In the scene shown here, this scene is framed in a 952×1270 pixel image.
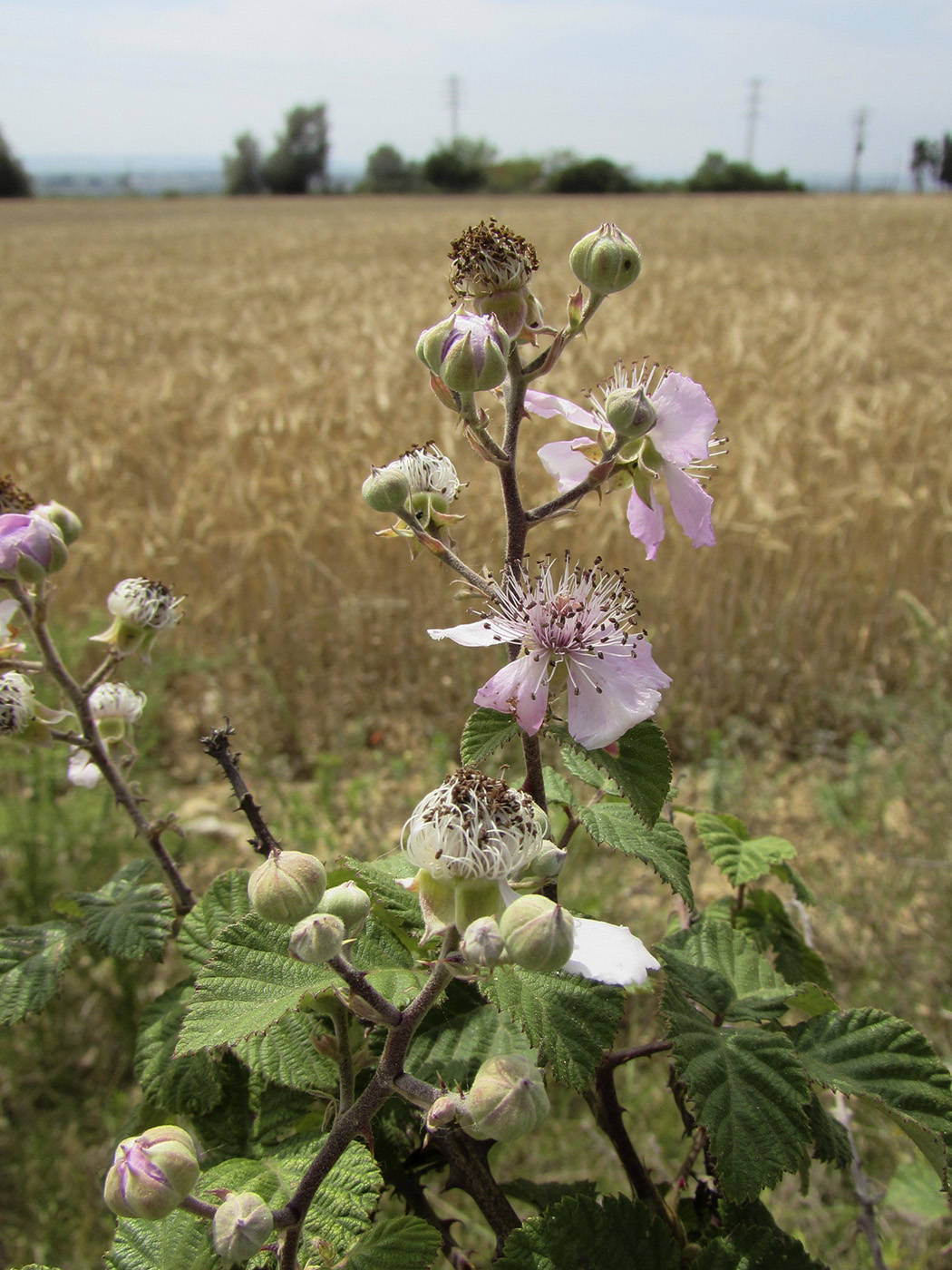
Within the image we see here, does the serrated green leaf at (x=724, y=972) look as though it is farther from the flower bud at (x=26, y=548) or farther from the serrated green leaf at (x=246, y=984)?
the flower bud at (x=26, y=548)

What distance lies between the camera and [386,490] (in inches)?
39.6

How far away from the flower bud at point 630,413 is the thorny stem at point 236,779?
1.65 feet

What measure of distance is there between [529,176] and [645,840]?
87.0 meters

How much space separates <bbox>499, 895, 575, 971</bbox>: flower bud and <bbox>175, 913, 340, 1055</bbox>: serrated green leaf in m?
0.20

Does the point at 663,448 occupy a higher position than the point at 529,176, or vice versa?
the point at 529,176

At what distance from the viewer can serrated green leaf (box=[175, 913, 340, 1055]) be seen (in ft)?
2.68

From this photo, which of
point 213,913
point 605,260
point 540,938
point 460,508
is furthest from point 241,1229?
point 460,508

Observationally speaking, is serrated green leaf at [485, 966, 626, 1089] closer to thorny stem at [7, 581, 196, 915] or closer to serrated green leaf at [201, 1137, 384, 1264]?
serrated green leaf at [201, 1137, 384, 1264]

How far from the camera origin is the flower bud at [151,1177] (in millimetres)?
730

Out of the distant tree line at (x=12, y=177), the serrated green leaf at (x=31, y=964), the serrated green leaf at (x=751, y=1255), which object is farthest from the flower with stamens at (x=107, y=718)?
the distant tree line at (x=12, y=177)

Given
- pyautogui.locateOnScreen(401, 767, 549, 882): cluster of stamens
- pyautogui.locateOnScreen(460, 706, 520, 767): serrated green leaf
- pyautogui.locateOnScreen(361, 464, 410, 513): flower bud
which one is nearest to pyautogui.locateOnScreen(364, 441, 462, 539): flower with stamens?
pyautogui.locateOnScreen(361, 464, 410, 513): flower bud

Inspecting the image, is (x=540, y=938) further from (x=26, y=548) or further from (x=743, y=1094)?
(x=26, y=548)

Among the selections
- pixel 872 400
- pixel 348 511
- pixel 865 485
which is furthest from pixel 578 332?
pixel 872 400

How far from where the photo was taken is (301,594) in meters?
5.43
